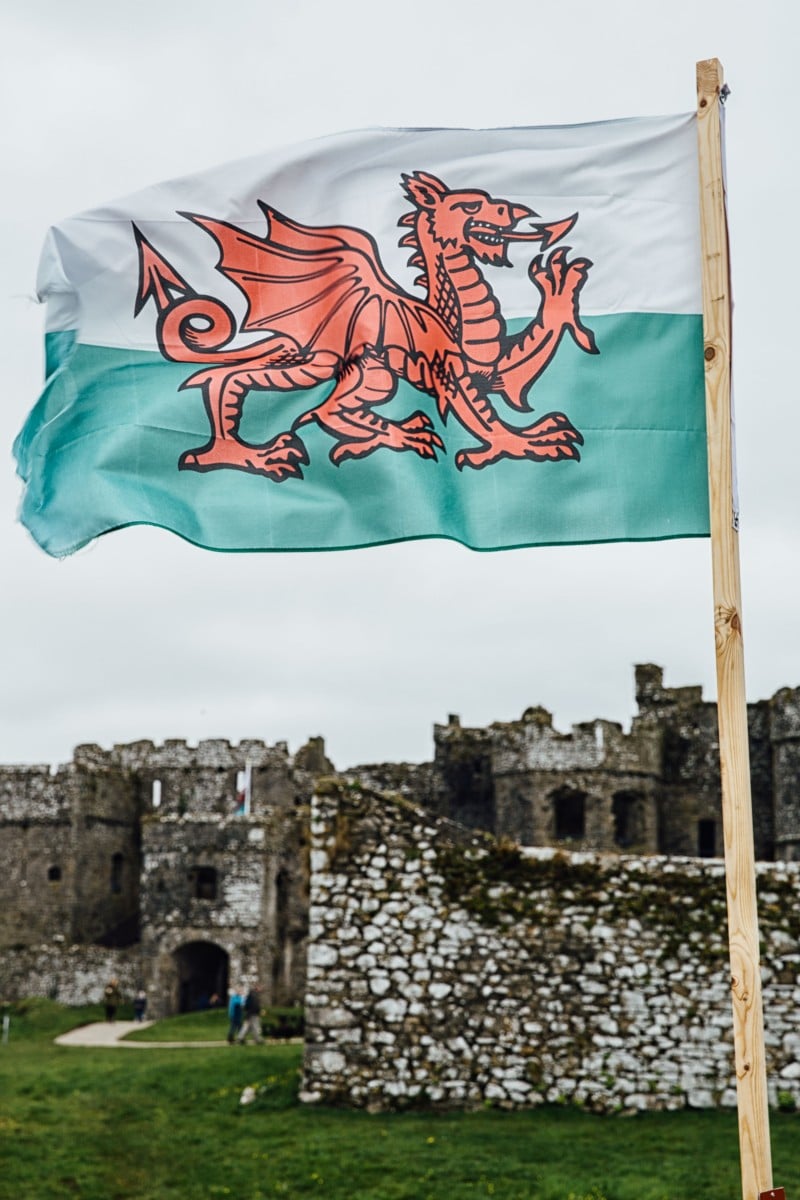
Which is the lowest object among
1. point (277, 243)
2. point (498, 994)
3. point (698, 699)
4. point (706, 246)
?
point (498, 994)

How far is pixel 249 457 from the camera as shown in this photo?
297 inches

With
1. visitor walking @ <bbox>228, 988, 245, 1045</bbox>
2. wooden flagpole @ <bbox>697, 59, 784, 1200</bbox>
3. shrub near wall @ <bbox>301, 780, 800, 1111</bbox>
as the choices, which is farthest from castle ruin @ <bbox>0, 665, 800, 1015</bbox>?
wooden flagpole @ <bbox>697, 59, 784, 1200</bbox>

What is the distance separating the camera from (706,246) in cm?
658

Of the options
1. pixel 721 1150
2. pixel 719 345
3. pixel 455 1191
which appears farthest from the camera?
pixel 721 1150

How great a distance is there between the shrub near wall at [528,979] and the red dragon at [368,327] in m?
10.1

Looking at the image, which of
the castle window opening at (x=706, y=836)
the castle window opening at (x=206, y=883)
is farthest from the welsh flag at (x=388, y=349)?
the castle window opening at (x=706, y=836)

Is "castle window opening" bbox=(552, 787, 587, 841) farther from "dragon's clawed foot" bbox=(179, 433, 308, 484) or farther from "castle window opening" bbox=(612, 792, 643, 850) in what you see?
"dragon's clawed foot" bbox=(179, 433, 308, 484)

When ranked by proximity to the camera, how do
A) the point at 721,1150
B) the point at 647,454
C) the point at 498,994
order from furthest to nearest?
the point at 498,994, the point at 721,1150, the point at 647,454

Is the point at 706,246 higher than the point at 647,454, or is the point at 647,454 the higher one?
the point at 706,246

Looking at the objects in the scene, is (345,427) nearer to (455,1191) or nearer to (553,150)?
(553,150)

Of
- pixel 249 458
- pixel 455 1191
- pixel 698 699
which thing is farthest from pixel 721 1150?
pixel 698 699

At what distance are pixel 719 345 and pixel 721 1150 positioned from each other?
10.6 metres

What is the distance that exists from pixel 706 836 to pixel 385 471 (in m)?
42.8

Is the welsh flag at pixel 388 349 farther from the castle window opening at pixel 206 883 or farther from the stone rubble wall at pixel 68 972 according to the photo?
the stone rubble wall at pixel 68 972
